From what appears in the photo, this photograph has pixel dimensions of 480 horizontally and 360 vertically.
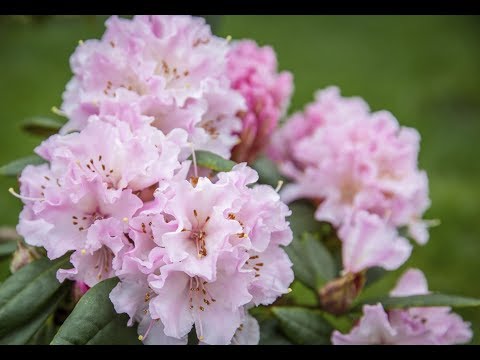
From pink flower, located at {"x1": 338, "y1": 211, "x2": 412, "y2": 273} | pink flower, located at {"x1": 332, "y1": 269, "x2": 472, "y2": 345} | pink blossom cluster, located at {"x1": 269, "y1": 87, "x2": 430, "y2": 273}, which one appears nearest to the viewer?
pink flower, located at {"x1": 332, "y1": 269, "x2": 472, "y2": 345}

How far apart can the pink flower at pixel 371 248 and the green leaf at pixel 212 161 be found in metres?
0.31

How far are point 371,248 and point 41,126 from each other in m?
0.59

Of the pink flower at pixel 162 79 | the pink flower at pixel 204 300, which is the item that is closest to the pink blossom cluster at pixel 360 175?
the pink flower at pixel 162 79

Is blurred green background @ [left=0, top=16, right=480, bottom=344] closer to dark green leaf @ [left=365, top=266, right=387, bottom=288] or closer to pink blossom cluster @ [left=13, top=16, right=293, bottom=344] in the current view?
dark green leaf @ [left=365, top=266, right=387, bottom=288]

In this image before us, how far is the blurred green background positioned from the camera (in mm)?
2879

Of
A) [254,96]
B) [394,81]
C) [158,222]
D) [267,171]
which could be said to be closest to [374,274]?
[267,171]

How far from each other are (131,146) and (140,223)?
104mm

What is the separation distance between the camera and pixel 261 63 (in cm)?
137

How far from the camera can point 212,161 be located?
1.00m

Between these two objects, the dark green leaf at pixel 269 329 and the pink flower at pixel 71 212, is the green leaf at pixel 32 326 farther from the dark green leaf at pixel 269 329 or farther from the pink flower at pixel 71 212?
the dark green leaf at pixel 269 329

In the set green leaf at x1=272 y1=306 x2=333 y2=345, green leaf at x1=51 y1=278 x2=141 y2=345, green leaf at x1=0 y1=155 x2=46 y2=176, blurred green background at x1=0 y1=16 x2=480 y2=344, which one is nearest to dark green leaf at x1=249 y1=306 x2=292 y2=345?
green leaf at x1=272 y1=306 x2=333 y2=345

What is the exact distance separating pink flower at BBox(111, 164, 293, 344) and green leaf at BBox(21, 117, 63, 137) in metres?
0.44

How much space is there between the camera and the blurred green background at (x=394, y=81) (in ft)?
9.45

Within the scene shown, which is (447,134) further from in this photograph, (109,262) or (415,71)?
(109,262)
